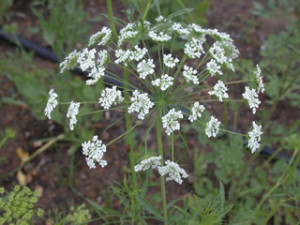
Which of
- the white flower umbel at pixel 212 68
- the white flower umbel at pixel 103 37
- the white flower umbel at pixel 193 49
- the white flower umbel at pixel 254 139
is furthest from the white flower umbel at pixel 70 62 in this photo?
the white flower umbel at pixel 254 139

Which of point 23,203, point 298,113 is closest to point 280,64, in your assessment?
point 298,113

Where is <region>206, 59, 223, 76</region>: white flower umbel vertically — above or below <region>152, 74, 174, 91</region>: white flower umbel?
above

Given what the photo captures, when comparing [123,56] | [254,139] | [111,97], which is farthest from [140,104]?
[254,139]

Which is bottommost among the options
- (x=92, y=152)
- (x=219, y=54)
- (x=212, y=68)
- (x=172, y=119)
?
(x=92, y=152)

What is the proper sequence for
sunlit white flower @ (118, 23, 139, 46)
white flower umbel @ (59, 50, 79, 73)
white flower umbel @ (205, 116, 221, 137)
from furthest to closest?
white flower umbel @ (59, 50, 79, 73) < sunlit white flower @ (118, 23, 139, 46) < white flower umbel @ (205, 116, 221, 137)

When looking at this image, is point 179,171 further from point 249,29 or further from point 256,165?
point 249,29

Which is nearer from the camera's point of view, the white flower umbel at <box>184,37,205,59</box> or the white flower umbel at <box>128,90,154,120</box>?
the white flower umbel at <box>128,90,154,120</box>

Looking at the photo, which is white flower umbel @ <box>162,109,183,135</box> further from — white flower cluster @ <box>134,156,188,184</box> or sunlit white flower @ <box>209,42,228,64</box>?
sunlit white flower @ <box>209,42,228,64</box>

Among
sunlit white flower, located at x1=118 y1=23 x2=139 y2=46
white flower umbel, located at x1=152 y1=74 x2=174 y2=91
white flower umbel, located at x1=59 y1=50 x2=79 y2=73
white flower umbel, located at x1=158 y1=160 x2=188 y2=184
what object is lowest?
white flower umbel, located at x1=158 y1=160 x2=188 y2=184

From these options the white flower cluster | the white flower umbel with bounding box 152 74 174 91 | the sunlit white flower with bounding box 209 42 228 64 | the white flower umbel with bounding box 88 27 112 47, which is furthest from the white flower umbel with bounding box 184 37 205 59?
the white flower cluster

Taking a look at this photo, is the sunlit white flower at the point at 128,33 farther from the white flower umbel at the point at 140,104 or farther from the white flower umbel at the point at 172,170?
the white flower umbel at the point at 172,170

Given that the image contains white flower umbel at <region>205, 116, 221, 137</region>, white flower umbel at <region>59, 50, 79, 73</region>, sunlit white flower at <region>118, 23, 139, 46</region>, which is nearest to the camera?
white flower umbel at <region>205, 116, 221, 137</region>

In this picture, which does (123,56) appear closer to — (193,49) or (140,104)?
(140,104)
